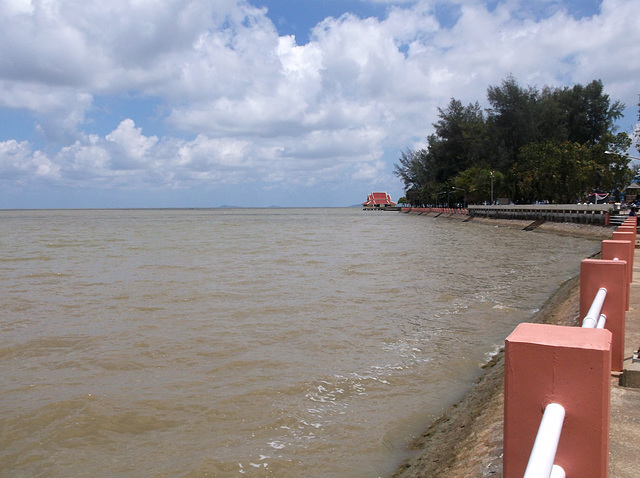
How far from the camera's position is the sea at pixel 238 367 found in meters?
5.16

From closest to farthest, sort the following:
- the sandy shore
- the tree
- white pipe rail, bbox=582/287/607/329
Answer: white pipe rail, bbox=582/287/607/329 → the sandy shore → the tree

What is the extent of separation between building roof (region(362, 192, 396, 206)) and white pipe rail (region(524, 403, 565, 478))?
158 m

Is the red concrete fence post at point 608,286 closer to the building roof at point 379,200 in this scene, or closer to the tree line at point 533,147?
the tree line at point 533,147

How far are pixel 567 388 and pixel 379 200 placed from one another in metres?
159

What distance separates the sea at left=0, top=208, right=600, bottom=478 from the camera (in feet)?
16.9

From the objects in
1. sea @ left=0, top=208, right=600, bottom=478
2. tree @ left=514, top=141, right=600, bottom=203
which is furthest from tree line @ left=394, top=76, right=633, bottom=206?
sea @ left=0, top=208, right=600, bottom=478

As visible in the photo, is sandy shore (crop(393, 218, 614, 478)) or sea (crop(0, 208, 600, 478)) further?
sea (crop(0, 208, 600, 478))

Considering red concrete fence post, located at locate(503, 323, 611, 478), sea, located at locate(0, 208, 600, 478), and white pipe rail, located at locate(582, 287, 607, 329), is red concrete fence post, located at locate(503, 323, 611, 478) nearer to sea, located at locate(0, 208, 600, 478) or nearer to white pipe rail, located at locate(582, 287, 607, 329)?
white pipe rail, located at locate(582, 287, 607, 329)

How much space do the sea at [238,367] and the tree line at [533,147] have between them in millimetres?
47360

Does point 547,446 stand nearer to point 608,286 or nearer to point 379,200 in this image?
point 608,286

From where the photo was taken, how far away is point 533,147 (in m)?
65.0

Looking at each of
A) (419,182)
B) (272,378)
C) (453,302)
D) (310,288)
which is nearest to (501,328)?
(453,302)

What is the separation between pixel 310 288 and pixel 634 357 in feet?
32.4

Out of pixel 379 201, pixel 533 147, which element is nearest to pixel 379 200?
pixel 379 201
